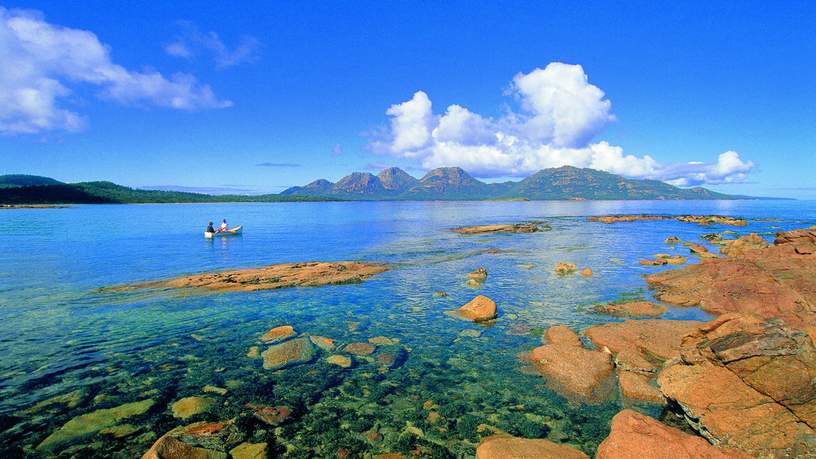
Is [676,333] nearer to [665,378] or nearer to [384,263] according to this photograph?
[665,378]

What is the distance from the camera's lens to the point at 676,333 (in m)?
18.6

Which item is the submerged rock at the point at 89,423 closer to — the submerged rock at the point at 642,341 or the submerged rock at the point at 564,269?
the submerged rock at the point at 642,341

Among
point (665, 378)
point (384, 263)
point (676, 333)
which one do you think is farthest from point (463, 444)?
point (384, 263)

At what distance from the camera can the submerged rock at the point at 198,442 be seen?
9.71 meters

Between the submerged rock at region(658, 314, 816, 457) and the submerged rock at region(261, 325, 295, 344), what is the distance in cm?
1689

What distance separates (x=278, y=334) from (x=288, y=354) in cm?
321

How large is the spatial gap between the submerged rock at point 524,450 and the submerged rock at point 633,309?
15.9 meters

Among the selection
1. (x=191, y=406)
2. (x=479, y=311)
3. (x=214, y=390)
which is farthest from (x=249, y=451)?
(x=479, y=311)

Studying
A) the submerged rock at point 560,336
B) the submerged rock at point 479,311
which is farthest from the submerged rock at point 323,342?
the submerged rock at point 560,336

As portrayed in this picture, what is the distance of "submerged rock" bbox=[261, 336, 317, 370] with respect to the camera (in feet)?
56.3

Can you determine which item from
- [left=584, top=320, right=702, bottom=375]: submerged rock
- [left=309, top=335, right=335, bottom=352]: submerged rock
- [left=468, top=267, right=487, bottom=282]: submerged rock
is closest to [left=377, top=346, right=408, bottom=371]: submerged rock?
[left=309, top=335, right=335, bottom=352]: submerged rock

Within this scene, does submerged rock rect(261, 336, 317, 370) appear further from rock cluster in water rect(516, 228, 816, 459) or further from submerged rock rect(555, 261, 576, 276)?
submerged rock rect(555, 261, 576, 276)

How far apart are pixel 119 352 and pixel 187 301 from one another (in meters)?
9.63

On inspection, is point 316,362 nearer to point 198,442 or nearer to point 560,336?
point 198,442
